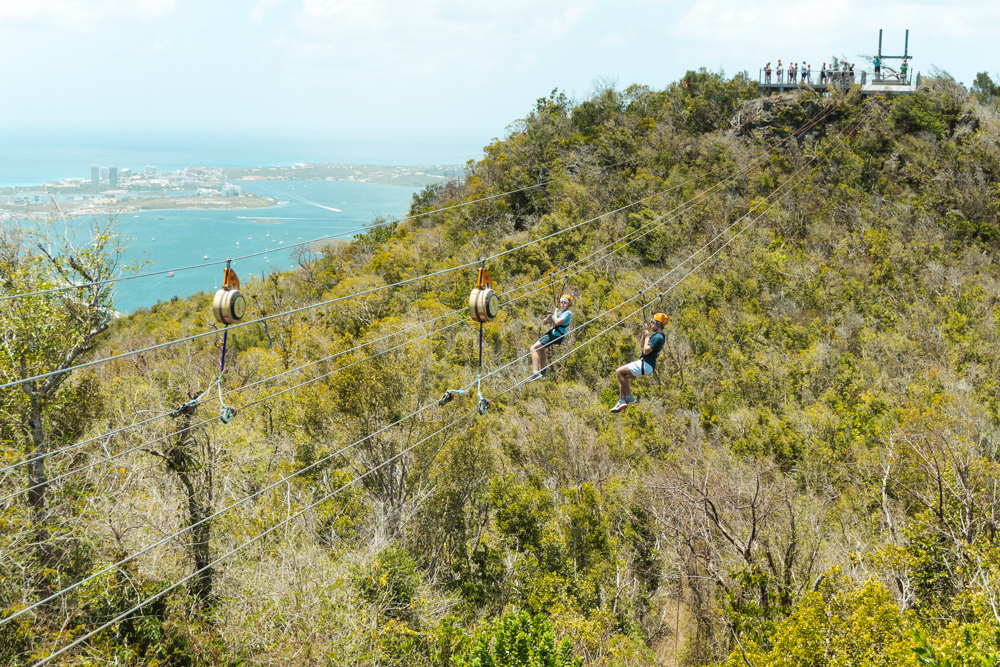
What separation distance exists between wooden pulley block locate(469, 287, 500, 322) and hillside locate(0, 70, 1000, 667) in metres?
1.28

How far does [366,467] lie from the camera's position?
21828 millimetres

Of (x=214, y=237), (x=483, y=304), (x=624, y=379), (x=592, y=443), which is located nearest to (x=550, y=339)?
(x=624, y=379)

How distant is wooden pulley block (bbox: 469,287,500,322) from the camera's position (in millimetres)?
9141

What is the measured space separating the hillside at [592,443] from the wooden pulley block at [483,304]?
1.28 m

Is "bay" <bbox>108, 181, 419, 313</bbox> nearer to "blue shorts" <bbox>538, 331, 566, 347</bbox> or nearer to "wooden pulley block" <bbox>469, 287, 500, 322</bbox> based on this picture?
"blue shorts" <bbox>538, 331, 566, 347</bbox>

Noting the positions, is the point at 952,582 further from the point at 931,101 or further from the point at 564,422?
the point at 931,101

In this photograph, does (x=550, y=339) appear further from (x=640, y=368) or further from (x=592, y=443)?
(x=592, y=443)

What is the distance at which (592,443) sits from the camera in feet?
88.8

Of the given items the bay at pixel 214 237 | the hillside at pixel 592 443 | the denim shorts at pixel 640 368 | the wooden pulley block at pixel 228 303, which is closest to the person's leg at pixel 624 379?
the denim shorts at pixel 640 368

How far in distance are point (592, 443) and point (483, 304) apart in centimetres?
1915

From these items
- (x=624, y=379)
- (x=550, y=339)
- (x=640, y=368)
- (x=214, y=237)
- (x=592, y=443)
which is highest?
(x=550, y=339)

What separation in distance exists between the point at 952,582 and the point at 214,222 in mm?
148092

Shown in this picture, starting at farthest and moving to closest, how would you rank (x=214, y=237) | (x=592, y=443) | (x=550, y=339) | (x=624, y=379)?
1. (x=214, y=237)
2. (x=592, y=443)
3. (x=624, y=379)
4. (x=550, y=339)

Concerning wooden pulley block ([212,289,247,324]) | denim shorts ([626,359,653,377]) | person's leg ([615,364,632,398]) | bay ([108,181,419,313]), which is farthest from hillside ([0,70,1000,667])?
bay ([108,181,419,313])
